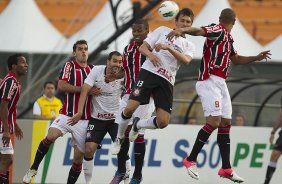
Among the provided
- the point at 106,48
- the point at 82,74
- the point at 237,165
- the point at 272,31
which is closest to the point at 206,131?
the point at 82,74

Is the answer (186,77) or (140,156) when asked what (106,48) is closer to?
(186,77)

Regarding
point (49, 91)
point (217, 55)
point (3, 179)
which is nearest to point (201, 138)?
point (217, 55)

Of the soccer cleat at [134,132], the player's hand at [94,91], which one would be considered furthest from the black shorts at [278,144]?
the player's hand at [94,91]

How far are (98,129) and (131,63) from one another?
3.74 ft

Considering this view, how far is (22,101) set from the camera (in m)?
28.0

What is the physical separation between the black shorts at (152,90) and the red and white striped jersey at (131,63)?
0.74 metres

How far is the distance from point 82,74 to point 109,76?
436 mm

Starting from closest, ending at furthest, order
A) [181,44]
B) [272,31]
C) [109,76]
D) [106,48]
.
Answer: [181,44] < [109,76] < [106,48] < [272,31]

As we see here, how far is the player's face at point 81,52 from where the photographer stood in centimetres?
1553

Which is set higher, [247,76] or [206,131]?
[247,76]

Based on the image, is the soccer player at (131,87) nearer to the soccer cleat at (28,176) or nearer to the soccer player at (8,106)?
the soccer cleat at (28,176)

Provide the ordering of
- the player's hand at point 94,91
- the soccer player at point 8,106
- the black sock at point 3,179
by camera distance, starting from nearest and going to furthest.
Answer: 1. the soccer player at point 8,106
2. the player's hand at point 94,91
3. the black sock at point 3,179

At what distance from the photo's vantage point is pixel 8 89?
596 inches

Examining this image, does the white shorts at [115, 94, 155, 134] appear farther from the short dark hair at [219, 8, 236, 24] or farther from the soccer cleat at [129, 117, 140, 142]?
the short dark hair at [219, 8, 236, 24]
